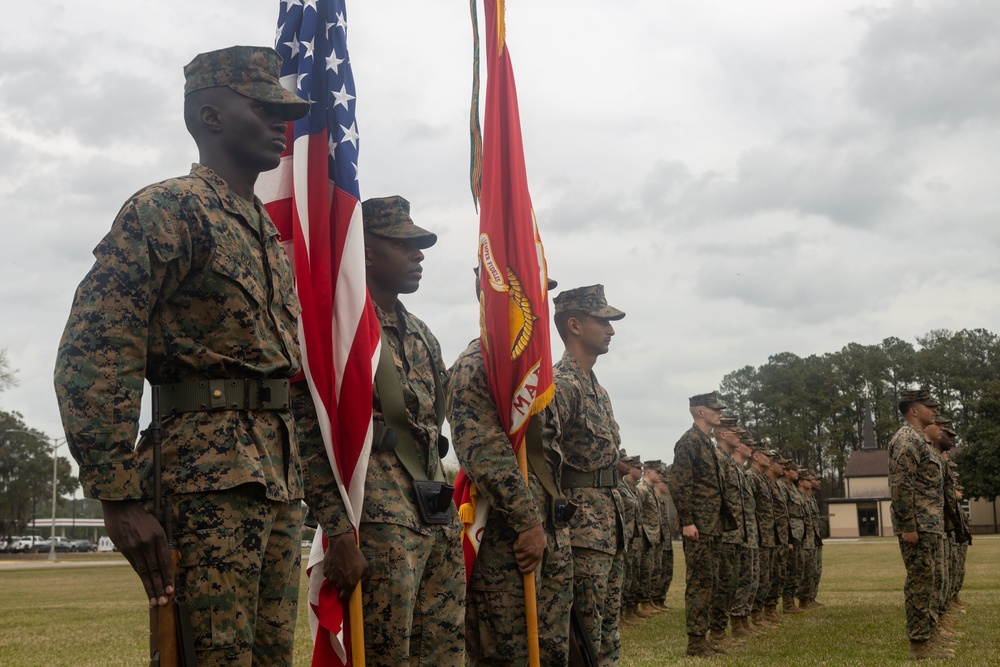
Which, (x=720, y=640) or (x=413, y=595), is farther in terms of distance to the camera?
(x=720, y=640)

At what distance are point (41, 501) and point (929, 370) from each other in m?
63.7

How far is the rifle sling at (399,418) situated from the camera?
425 cm

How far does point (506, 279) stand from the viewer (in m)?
5.50

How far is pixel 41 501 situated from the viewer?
72750 millimetres

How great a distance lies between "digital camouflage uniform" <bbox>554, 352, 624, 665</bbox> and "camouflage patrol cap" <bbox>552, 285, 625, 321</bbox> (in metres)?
0.46

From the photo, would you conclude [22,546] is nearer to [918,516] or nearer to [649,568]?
[649,568]

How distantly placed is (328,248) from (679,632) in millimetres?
9232

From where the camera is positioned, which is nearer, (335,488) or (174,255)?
(174,255)

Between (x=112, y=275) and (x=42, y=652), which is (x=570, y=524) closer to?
(x=112, y=275)

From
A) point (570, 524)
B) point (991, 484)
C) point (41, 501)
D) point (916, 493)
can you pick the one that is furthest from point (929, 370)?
point (570, 524)

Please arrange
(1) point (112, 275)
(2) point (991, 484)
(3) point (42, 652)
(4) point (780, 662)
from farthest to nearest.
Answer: (2) point (991, 484)
(3) point (42, 652)
(4) point (780, 662)
(1) point (112, 275)

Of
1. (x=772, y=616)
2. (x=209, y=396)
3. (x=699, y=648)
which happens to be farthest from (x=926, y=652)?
(x=209, y=396)

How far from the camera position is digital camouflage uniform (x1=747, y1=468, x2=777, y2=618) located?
13.4 metres

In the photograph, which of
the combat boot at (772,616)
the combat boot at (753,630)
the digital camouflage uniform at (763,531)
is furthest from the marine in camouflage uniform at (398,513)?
the combat boot at (772,616)
